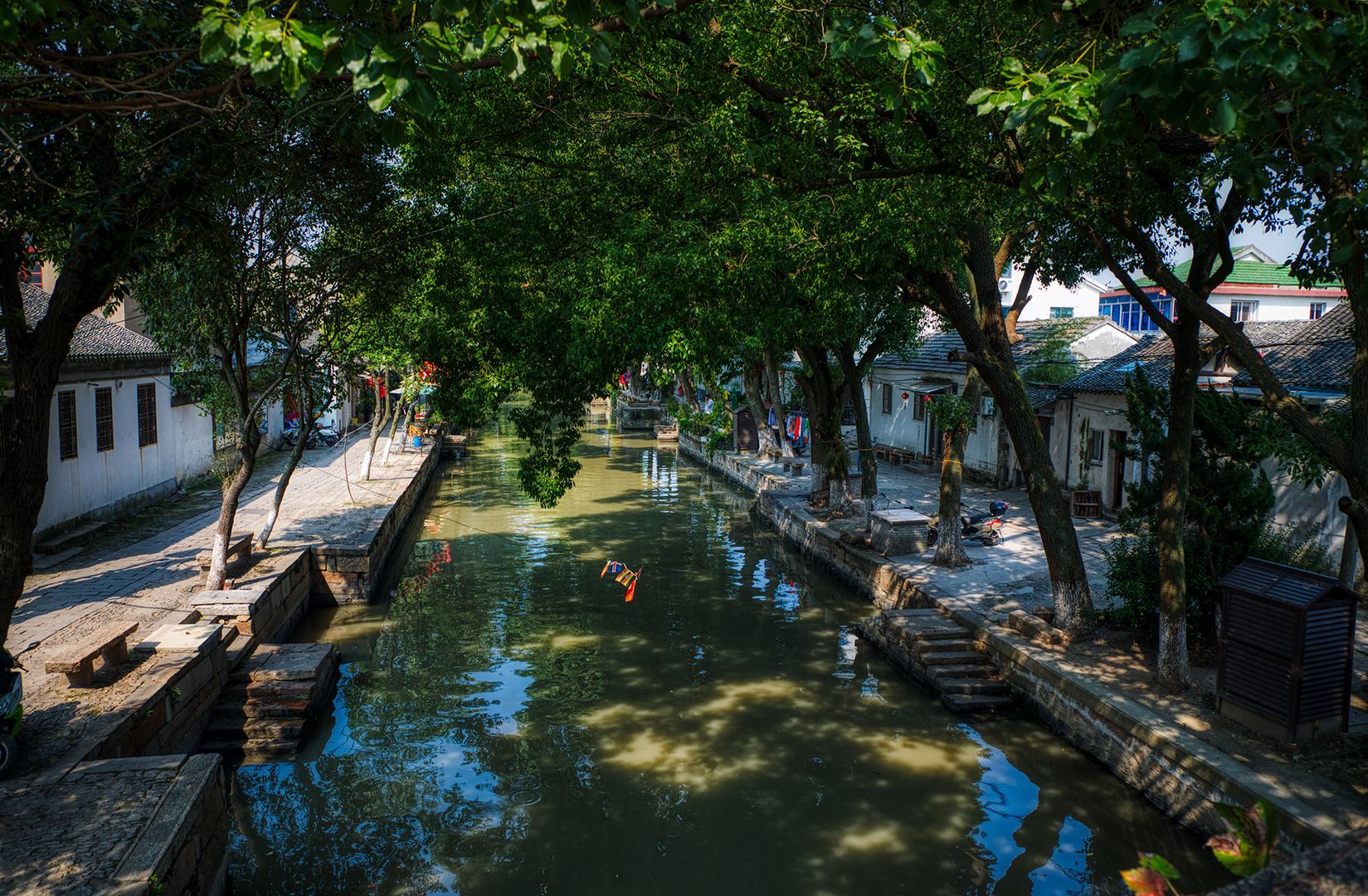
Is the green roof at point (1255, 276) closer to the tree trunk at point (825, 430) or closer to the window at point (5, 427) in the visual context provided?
the tree trunk at point (825, 430)

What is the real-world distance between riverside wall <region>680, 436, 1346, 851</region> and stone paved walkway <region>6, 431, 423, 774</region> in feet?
30.7

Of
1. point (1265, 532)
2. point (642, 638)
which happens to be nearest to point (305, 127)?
point (642, 638)

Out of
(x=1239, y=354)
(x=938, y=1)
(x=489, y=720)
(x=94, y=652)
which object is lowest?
(x=489, y=720)

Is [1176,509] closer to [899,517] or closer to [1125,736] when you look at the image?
[1125,736]

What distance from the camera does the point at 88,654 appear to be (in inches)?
332

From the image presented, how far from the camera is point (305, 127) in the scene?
33.6ft

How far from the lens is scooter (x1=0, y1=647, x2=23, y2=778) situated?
6.75m

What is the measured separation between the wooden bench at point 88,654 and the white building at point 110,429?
528cm

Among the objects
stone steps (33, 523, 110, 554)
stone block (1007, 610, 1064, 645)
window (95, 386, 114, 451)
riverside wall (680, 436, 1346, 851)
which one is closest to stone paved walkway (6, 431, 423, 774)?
stone steps (33, 523, 110, 554)

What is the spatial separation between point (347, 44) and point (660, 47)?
22.5 ft

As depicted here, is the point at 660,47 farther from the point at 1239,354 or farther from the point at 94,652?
the point at 94,652

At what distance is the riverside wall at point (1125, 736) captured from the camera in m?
6.88

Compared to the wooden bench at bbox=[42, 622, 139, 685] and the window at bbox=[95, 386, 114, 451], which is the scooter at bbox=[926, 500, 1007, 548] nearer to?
the wooden bench at bbox=[42, 622, 139, 685]

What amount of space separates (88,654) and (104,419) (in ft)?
36.3
